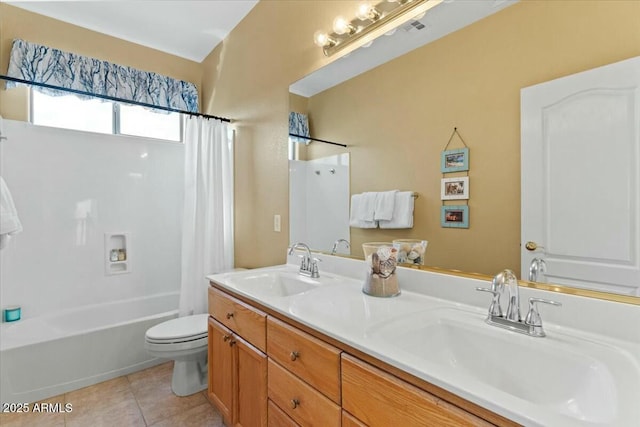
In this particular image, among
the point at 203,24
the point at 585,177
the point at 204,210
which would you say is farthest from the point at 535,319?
the point at 203,24

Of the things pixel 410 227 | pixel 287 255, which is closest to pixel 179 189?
pixel 287 255

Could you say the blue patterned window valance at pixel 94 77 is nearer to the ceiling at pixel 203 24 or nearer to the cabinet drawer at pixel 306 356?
the ceiling at pixel 203 24

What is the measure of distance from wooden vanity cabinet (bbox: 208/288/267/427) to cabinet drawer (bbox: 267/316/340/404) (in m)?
0.10

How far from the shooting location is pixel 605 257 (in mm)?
901

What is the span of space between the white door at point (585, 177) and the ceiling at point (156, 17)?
2.33 m

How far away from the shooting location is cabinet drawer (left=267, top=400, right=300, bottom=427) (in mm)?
1107

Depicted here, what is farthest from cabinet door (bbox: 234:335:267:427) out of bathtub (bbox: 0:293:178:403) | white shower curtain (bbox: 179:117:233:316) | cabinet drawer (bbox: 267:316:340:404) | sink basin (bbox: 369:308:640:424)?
bathtub (bbox: 0:293:178:403)

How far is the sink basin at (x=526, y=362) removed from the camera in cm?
64

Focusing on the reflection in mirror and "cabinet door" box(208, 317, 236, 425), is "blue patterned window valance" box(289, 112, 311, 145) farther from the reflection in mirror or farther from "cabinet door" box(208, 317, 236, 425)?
"cabinet door" box(208, 317, 236, 425)

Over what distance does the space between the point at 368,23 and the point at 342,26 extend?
0.15 m

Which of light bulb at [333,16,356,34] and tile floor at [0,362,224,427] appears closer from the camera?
light bulb at [333,16,356,34]

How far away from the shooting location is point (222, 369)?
162 centimetres

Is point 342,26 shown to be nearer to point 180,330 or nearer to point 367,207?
point 367,207

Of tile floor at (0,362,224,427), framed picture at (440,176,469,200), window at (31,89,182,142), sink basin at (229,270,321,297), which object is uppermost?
window at (31,89,182,142)
